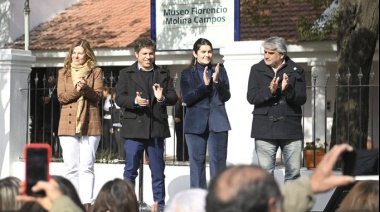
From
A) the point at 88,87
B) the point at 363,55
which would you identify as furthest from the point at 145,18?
the point at 88,87

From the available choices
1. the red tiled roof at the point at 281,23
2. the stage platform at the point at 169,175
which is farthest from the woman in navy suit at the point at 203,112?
the red tiled roof at the point at 281,23

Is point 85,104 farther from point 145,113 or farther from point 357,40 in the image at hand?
point 357,40

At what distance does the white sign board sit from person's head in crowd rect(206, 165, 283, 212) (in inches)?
374

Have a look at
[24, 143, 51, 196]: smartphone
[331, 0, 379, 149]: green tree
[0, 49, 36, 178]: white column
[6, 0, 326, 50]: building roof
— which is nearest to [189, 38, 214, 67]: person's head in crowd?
[0, 49, 36, 178]: white column

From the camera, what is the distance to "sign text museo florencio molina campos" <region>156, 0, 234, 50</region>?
13.3 m

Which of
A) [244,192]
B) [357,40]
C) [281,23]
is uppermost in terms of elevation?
[281,23]

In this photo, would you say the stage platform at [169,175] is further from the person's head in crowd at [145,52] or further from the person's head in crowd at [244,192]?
the person's head in crowd at [244,192]

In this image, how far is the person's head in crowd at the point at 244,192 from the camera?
3.57 metres

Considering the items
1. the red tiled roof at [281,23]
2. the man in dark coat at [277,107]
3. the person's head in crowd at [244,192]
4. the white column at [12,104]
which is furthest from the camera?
the red tiled roof at [281,23]

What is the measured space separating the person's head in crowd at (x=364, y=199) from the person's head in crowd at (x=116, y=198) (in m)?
1.26

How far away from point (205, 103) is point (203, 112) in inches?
3.7

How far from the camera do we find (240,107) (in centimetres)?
1069

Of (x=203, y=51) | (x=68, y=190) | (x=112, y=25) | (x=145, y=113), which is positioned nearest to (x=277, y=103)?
(x=203, y=51)

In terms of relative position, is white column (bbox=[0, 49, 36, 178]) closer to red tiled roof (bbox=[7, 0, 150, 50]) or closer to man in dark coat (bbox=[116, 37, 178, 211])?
man in dark coat (bbox=[116, 37, 178, 211])
